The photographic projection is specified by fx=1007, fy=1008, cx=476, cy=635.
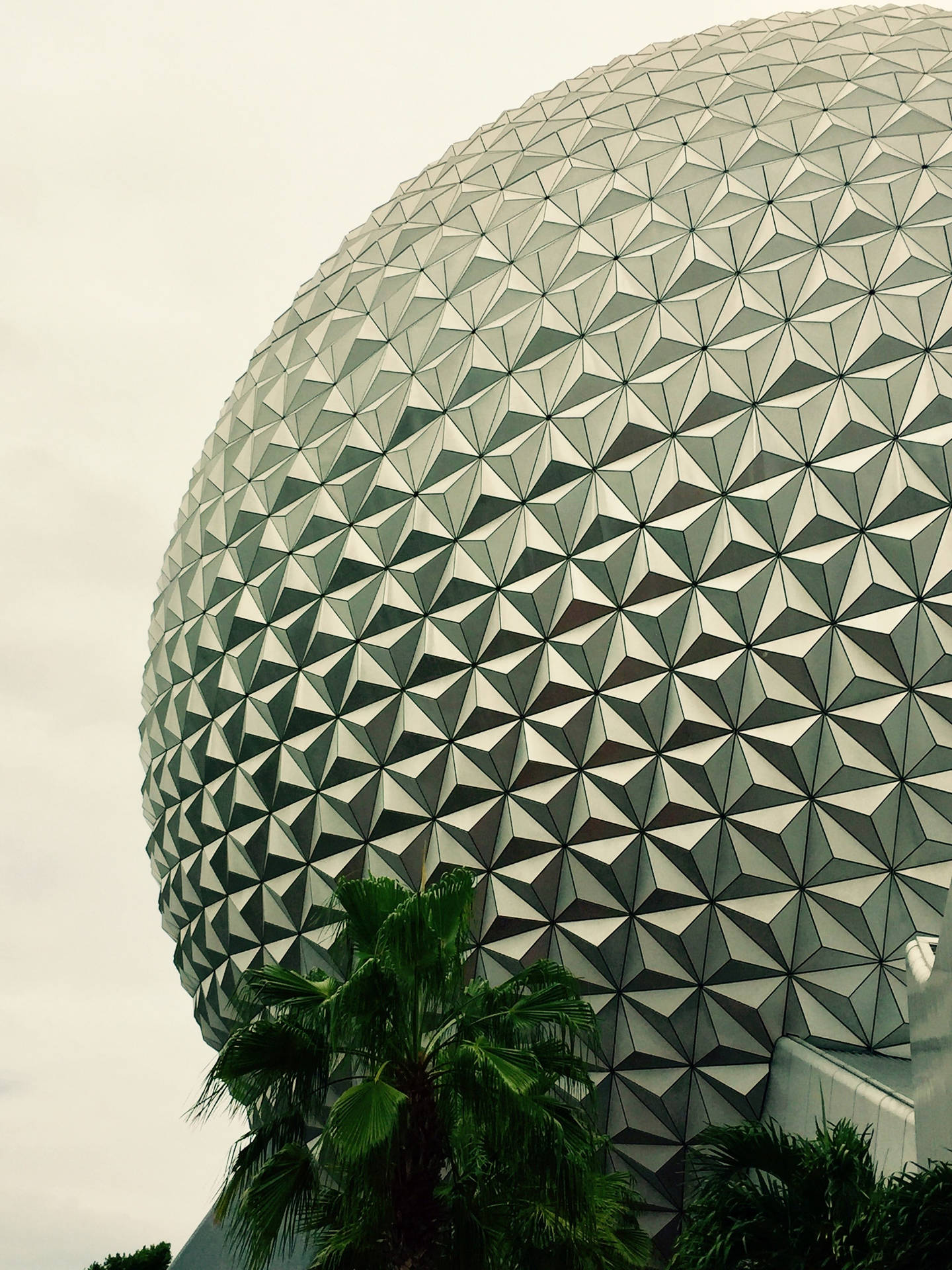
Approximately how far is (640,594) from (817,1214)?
300 inches

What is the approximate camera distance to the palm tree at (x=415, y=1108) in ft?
24.0

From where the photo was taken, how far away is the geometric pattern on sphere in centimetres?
1167

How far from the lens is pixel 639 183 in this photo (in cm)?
1564

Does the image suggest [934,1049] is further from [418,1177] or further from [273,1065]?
[273,1065]

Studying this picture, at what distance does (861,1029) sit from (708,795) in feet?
9.92

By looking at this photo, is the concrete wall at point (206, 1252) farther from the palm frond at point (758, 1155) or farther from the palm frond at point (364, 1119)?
the palm frond at point (758, 1155)

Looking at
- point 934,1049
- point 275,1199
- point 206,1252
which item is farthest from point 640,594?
point 206,1252

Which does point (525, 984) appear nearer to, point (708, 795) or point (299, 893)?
point (708, 795)

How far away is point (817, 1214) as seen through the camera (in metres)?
6.23

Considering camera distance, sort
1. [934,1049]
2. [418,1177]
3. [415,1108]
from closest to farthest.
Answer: [418,1177]
[415,1108]
[934,1049]

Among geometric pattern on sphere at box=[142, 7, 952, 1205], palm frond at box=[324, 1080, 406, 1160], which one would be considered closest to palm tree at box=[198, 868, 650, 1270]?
Result: palm frond at box=[324, 1080, 406, 1160]

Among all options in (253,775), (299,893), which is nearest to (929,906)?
(299,893)

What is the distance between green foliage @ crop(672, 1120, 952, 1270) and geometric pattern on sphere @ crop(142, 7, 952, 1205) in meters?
4.84

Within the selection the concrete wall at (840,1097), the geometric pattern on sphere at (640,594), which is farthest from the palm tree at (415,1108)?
the geometric pattern on sphere at (640,594)
